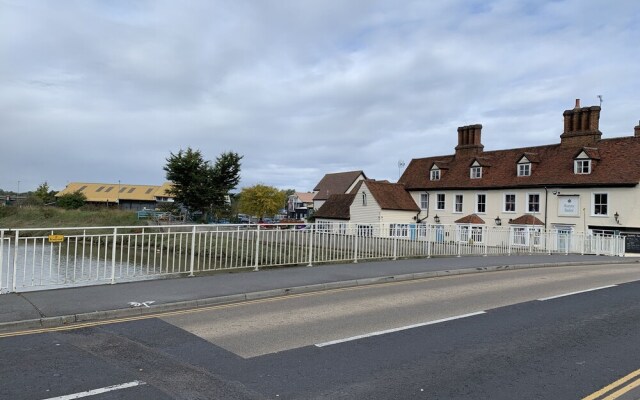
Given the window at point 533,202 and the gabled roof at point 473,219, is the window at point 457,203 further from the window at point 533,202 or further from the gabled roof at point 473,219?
the window at point 533,202

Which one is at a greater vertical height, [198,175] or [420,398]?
[198,175]

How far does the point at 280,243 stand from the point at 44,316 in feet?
23.3

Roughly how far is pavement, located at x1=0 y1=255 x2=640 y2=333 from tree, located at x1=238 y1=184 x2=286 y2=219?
52448mm

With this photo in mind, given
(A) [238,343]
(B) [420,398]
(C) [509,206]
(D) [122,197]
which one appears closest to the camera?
(B) [420,398]

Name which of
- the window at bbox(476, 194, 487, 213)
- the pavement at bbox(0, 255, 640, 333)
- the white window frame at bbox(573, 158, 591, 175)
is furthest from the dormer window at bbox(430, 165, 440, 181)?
the pavement at bbox(0, 255, 640, 333)

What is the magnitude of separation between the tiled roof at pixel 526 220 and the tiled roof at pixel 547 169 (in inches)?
104

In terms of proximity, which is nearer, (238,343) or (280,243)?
(238,343)

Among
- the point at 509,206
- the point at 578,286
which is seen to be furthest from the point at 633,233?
the point at 578,286

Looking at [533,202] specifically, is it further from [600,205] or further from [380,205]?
[380,205]

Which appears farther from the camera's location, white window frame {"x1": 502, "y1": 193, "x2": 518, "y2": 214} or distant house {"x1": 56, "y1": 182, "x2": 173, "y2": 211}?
distant house {"x1": 56, "y1": 182, "x2": 173, "y2": 211}

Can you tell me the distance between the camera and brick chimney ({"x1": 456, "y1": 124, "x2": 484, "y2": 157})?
145 feet

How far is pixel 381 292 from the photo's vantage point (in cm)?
1056

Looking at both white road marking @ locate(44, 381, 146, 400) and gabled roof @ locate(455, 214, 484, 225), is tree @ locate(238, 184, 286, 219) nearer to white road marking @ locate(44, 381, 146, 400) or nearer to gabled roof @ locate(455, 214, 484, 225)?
gabled roof @ locate(455, 214, 484, 225)

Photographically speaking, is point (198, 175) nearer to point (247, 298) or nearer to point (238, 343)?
point (247, 298)
